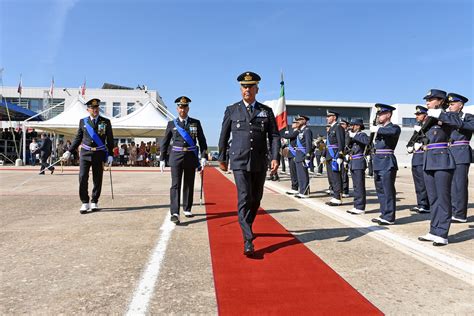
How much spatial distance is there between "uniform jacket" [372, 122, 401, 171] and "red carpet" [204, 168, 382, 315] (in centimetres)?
213

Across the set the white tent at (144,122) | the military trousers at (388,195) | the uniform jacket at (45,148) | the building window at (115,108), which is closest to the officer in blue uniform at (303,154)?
the military trousers at (388,195)

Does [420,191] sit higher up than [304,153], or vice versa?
[304,153]

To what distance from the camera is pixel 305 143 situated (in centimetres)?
810

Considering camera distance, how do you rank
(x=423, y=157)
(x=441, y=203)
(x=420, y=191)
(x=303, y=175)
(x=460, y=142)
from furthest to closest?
(x=303, y=175)
(x=420, y=191)
(x=460, y=142)
(x=423, y=157)
(x=441, y=203)

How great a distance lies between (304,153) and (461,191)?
10.9 feet

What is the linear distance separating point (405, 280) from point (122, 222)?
400cm

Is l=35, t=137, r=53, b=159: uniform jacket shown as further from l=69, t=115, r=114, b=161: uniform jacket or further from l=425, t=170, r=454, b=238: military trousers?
l=425, t=170, r=454, b=238: military trousers

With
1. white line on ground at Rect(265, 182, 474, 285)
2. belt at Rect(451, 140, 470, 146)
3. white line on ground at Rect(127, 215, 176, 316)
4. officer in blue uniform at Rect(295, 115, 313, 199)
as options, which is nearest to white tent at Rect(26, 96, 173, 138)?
officer in blue uniform at Rect(295, 115, 313, 199)

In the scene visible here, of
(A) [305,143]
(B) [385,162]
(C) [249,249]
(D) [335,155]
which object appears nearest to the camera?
(C) [249,249]

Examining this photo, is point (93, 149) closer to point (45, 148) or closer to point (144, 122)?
point (45, 148)

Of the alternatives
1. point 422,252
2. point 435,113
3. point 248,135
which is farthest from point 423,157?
point 248,135

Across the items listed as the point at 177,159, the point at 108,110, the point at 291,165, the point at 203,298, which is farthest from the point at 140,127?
the point at 108,110

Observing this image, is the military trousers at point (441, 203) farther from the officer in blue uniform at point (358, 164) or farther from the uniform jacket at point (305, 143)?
the uniform jacket at point (305, 143)

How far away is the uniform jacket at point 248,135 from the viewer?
3928 mm
